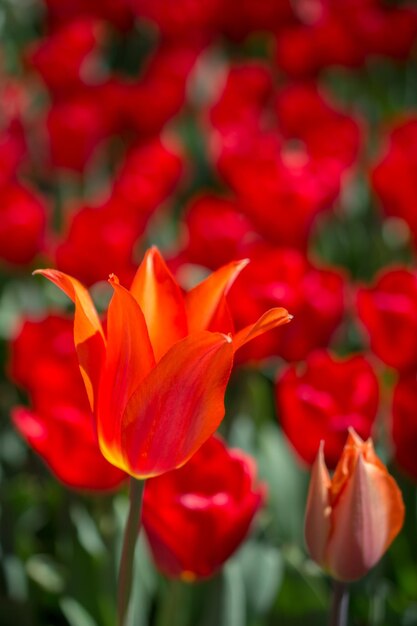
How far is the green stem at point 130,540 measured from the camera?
1.94 feet

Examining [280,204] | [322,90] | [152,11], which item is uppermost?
[280,204]

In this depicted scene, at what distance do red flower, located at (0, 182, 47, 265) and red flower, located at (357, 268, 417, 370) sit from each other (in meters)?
0.40

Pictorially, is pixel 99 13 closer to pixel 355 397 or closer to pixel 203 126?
pixel 203 126

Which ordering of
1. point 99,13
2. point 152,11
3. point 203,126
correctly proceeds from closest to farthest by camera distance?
point 203,126 < point 152,11 < point 99,13

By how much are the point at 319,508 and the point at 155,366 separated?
143 mm

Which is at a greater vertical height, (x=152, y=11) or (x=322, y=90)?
(x=152, y=11)

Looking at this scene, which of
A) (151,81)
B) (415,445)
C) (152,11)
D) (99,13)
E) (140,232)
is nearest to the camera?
(415,445)

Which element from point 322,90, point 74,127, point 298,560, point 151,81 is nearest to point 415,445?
point 298,560

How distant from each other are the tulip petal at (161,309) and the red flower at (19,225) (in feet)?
1.83

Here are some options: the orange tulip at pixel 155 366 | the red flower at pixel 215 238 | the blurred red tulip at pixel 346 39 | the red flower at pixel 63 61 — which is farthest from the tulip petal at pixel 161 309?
the blurred red tulip at pixel 346 39

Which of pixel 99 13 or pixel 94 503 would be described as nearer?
pixel 94 503

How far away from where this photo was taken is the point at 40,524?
1049 millimetres

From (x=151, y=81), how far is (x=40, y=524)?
82 centimetres

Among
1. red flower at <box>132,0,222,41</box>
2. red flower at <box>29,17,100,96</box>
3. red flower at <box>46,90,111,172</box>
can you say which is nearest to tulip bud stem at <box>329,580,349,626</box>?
red flower at <box>46,90,111,172</box>
